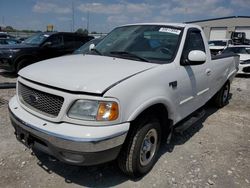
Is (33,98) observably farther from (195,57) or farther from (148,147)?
(195,57)

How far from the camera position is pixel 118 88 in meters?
2.36

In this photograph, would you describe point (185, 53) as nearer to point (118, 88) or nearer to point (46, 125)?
point (118, 88)

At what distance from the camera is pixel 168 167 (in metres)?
3.25

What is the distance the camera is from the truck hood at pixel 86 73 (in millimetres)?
2352

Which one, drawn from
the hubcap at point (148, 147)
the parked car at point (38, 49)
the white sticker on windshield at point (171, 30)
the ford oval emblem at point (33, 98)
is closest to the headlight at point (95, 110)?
the ford oval emblem at point (33, 98)

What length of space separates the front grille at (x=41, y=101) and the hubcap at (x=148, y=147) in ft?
3.54

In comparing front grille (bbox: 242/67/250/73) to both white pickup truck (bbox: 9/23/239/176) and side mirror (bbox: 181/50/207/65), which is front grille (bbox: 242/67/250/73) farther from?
side mirror (bbox: 181/50/207/65)

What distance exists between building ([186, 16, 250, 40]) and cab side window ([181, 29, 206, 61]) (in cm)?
3729

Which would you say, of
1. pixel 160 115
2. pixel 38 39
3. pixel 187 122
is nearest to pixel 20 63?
pixel 38 39

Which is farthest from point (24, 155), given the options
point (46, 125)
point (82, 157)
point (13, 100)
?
point (82, 157)

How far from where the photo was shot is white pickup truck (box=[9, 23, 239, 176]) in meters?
2.30

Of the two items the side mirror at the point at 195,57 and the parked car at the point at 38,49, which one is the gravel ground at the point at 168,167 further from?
the parked car at the point at 38,49

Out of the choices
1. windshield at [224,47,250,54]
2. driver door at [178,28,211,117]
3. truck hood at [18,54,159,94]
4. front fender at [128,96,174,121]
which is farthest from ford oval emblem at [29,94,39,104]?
windshield at [224,47,250,54]

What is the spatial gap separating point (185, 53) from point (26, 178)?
2.63 meters
